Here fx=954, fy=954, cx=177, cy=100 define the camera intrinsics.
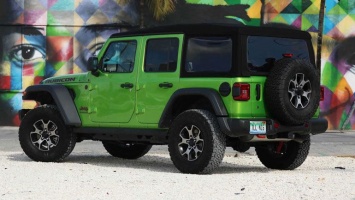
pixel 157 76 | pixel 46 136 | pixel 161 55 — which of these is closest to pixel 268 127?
pixel 157 76

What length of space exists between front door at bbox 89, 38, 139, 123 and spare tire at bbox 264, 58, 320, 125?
218 cm

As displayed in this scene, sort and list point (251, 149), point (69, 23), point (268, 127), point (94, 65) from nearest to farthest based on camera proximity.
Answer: point (268, 127)
point (94, 65)
point (251, 149)
point (69, 23)

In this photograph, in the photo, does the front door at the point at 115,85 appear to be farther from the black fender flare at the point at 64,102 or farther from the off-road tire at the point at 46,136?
the off-road tire at the point at 46,136

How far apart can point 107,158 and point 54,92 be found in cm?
159

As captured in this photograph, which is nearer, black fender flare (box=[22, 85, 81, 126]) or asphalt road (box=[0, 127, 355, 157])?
black fender flare (box=[22, 85, 81, 126])

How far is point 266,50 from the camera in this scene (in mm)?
12734

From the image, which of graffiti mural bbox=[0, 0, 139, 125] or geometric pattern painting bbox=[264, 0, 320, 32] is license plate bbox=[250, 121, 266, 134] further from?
geometric pattern painting bbox=[264, 0, 320, 32]

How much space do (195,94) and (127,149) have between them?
10.4 feet

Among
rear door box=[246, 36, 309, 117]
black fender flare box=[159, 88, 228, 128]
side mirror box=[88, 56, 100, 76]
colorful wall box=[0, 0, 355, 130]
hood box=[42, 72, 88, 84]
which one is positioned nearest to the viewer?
black fender flare box=[159, 88, 228, 128]

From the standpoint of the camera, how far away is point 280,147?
13.8m

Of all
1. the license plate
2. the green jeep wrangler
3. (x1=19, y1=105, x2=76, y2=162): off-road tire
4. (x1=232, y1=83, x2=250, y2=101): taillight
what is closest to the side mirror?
the green jeep wrangler

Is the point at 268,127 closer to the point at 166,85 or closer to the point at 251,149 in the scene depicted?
the point at 166,85

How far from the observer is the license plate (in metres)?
12.2

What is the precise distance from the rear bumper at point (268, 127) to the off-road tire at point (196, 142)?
165 millimetres
